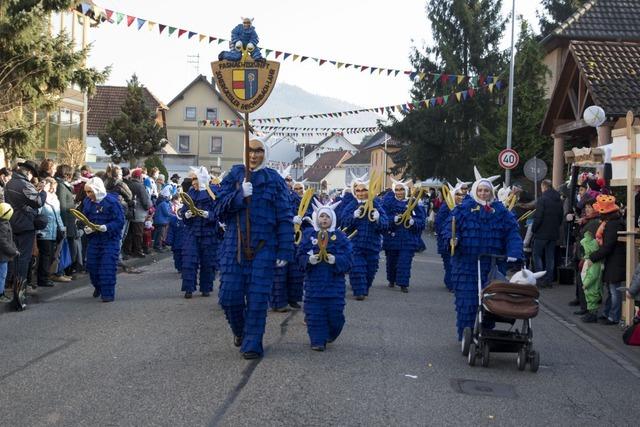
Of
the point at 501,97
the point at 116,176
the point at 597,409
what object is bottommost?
the point at 597,409

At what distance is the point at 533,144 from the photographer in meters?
34.6

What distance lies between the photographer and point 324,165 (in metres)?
122

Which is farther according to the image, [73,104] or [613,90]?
[73,104]

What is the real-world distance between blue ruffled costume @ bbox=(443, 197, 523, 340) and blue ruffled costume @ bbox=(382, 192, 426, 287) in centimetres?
595

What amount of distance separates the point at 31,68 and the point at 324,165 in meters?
102

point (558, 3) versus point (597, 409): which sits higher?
point (558, 3)

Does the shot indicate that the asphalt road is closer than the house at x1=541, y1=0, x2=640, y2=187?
Yes

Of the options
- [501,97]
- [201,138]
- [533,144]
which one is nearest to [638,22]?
[533,144]

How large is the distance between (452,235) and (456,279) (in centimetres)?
48

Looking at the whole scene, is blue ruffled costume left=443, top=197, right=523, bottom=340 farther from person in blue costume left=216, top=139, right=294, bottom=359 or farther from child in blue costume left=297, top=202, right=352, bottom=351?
person in blue costume left=216, top=139, right=294, bottom=359

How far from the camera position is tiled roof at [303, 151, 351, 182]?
11988 cm

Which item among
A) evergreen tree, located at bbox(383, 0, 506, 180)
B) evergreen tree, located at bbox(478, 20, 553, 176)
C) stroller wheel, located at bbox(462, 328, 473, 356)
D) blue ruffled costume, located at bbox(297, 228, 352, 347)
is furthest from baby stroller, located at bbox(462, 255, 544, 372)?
evergreen tree, located at bbox(383, 0, 506, 180)

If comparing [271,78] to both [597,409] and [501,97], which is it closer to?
[597,409]

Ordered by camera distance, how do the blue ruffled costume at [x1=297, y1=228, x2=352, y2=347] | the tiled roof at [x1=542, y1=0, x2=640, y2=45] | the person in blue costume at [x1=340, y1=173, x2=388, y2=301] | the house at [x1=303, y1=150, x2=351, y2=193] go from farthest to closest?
the house at [x1=303, y1=150, x2=351, y2=193]
the tiled roof at [x1=542, y1=0, x2=640, y2=45]
the person in blue costume at [x1=340, y1=173, x2=388, y2=301]
the blue ruffled costume at [x1=297, y1=228, x2=352, y2=347]
